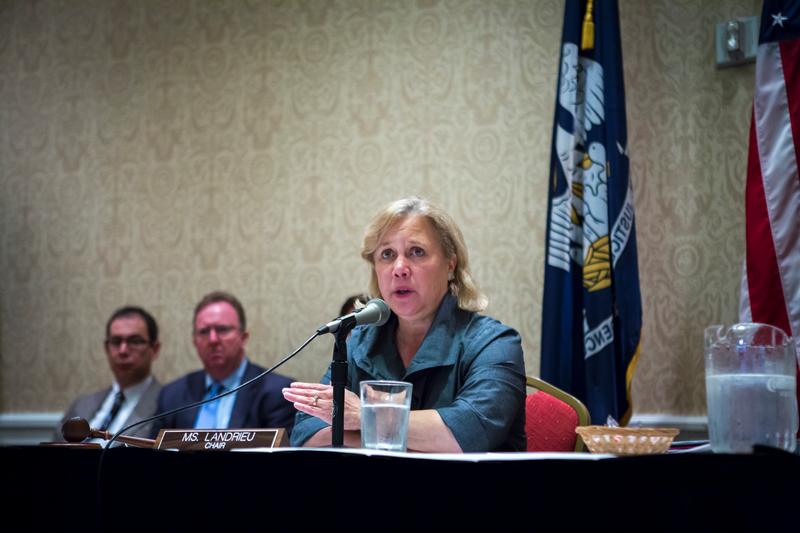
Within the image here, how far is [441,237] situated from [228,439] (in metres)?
0.94

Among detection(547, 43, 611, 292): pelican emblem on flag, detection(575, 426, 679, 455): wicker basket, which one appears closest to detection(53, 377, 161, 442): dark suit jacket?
detection(547, 43, 611, 292): pelican emblem on flag

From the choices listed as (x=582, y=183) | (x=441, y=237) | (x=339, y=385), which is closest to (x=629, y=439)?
(x=339, y=385)

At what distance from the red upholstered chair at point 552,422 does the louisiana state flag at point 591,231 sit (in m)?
0.76

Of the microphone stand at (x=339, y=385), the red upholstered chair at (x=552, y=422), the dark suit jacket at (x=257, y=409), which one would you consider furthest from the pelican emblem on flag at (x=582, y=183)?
the microphone stand at (x=339, y=385)

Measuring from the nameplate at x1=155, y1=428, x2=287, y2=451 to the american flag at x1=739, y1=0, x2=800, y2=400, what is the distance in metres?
2.05

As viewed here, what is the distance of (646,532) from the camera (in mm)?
1091

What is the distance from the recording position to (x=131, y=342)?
3973 millimetres

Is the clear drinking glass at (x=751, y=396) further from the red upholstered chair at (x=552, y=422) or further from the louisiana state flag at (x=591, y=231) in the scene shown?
the louisiana state flag at (x=591, y=231)

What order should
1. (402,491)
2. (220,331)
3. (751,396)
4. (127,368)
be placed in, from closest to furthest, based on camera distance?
(402,491)
(751,396)
(220,331)
(127,368)

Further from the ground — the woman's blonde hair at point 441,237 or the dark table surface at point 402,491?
the woman's blonde hair at point 441,237

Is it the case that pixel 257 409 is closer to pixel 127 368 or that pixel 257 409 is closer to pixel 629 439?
pixel 127 368

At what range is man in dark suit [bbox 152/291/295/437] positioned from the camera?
3545mm

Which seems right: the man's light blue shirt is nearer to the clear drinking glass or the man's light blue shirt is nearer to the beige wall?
the beige wall

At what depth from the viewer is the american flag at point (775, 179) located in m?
2.92
